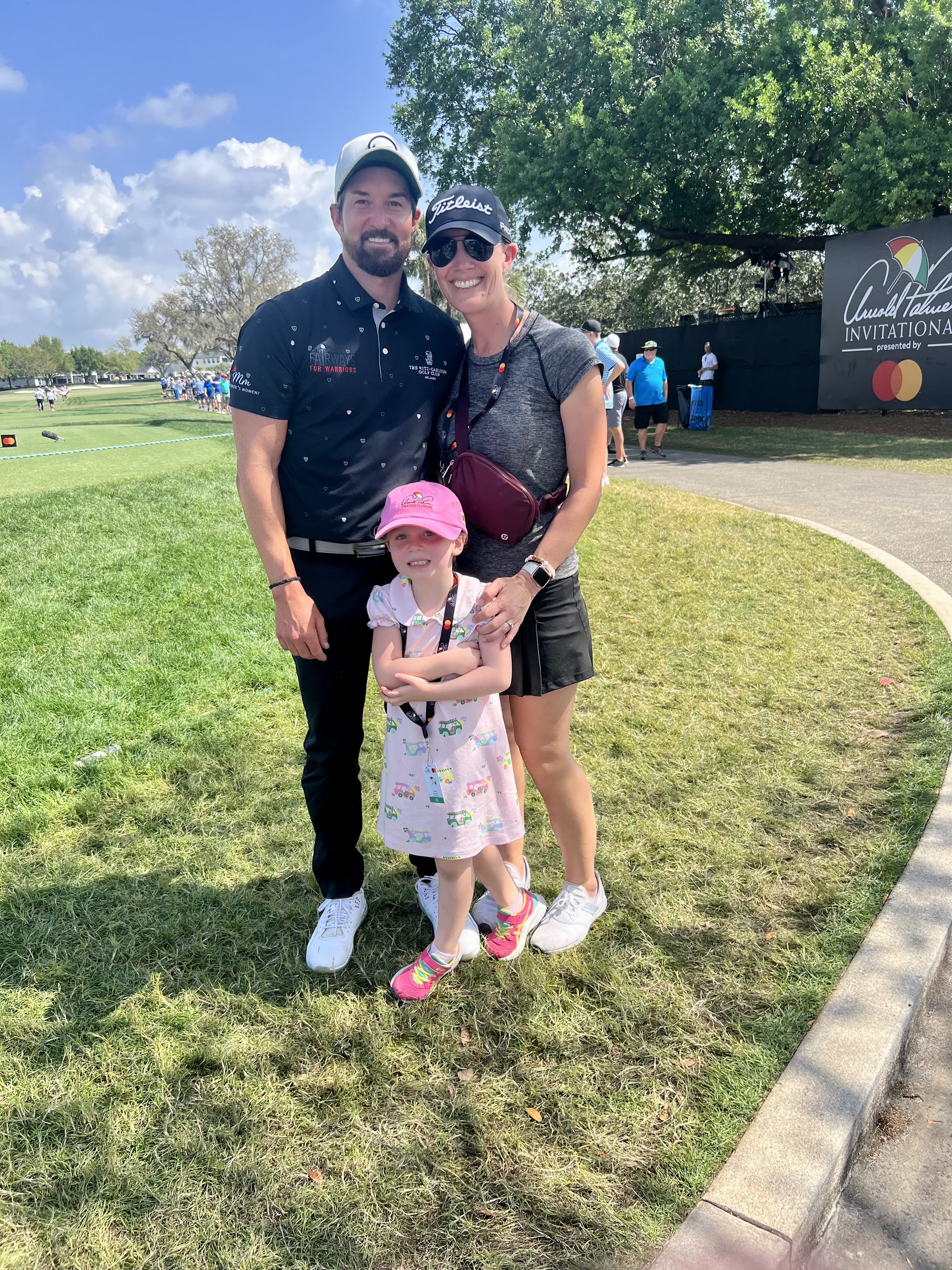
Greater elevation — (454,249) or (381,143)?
(381,143)

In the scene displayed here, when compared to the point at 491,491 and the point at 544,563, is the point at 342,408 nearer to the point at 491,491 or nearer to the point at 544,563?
the point at 491,491

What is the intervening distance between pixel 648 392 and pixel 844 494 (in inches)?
186

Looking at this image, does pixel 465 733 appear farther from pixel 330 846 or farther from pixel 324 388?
pixel 324 388

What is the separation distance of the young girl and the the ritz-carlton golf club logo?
17.2 m

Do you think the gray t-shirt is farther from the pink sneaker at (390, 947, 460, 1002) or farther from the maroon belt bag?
the pink sneaker at (390, 947, 460, 1002)

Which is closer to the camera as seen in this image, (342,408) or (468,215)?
(468,215)

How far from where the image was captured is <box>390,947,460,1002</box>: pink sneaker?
2.41 meters

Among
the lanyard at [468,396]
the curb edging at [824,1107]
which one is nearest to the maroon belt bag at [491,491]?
the lanyard at [468,396]

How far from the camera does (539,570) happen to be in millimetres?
2188

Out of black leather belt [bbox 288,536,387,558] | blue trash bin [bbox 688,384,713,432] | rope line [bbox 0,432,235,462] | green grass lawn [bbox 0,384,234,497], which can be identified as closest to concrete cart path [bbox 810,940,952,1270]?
black leather belt [bbox 288,536,387,558]

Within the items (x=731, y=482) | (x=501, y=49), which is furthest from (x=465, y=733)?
(x=501, y=49)

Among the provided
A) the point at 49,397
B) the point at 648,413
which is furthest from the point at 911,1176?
the point at 49,397

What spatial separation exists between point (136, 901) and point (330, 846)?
0.79 m

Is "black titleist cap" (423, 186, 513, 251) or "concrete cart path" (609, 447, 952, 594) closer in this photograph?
"black titleist cap" (423, 186, 513, 251)
